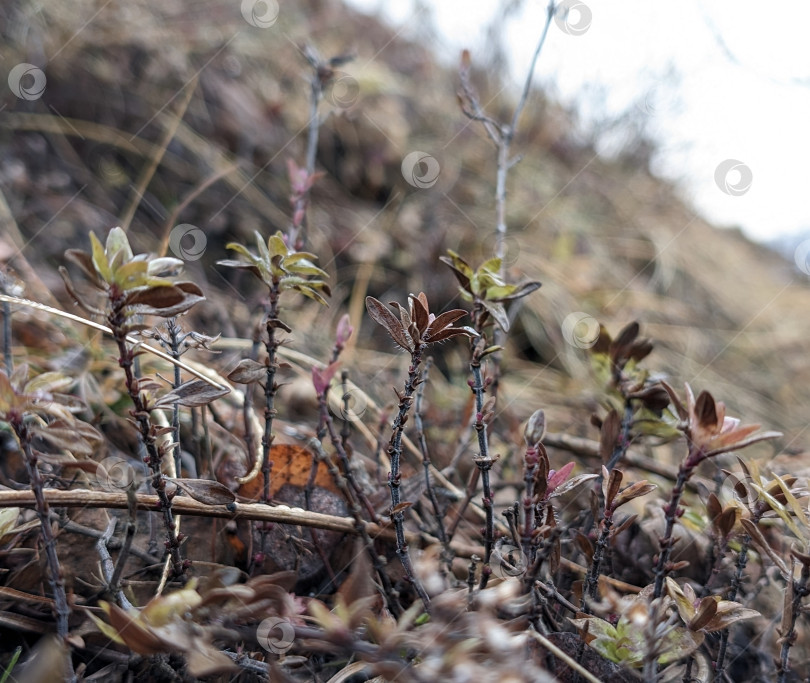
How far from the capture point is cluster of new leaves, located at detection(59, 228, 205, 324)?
0.67 metres

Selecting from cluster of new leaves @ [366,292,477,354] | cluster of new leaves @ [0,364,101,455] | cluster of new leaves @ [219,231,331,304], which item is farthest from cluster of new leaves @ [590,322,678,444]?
cluster of new leaves @ [0,364,101,455]

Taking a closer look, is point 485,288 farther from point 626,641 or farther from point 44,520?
point 44,520

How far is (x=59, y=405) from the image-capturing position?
3.35 ft

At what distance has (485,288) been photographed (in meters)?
0.89

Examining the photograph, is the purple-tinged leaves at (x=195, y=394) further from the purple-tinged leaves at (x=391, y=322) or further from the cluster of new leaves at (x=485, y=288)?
the cluster of new leaves at (x=485, y=288)

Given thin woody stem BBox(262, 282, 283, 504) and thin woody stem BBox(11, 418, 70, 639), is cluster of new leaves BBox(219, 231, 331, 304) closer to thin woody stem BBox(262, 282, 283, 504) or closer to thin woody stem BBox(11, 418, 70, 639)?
thin woody stem BBox(262, 282, 283, 504)

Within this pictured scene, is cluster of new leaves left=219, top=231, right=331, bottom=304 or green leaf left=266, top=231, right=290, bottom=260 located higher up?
green leaf left=266, top=231, right=290, bottom=260

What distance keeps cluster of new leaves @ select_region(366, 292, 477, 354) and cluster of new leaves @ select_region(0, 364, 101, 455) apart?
0.44 meters

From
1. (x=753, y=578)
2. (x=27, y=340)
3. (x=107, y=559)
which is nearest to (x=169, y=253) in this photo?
(x=27, y=340)

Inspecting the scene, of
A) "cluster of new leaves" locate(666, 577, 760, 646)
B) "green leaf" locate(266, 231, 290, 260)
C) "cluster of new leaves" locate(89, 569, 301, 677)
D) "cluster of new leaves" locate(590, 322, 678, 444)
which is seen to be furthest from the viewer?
"cluster of new leaves" locate(590, 322, 678, 444)

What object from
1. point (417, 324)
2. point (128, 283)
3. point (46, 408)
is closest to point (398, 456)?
point (417, 324)

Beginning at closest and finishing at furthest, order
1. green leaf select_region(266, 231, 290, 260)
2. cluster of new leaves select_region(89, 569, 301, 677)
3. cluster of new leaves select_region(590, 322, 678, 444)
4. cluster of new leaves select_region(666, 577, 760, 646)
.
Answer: cluster of new leaves select_region(89, 569, 301, 677) < cluster of new leaves select_region(666, 577, 760, 646) < green leaf select_region(266, 231, 290, 260) < cluster of new leaves select_region(590, 322, 678, 444)

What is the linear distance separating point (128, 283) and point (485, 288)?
49 centimetres

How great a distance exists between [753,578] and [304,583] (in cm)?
85
